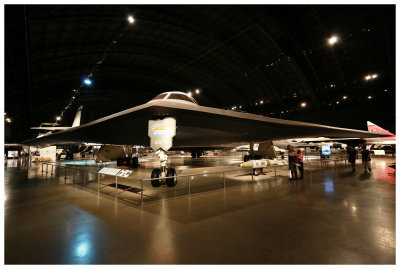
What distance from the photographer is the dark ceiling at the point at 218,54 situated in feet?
51.0

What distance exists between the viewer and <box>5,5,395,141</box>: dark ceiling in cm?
1553

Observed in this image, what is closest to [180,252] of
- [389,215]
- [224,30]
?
[389,215]

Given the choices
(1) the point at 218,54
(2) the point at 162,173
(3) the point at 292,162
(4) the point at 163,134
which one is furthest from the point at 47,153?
(3) the point at 292,162

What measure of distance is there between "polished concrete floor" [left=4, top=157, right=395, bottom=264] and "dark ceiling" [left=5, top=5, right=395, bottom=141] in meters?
16.0

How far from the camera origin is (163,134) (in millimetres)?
4777

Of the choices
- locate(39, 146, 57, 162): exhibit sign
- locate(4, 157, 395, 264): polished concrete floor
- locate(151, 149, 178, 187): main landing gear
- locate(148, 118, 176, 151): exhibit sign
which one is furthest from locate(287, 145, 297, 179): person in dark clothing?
locate(39, 146, 57, 162): exhibit sign

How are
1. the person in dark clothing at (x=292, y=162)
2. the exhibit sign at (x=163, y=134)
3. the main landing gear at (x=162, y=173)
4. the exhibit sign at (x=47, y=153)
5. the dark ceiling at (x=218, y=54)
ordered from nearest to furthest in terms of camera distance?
the exhibit sign at (x=163, y=134)
the main landing gear at (x=162, y=173)
the person in dark clothing at (x=292, y=162)
the dark ceiling at (x=218, y=54)
the exhibit sign at (x=47, y=153)

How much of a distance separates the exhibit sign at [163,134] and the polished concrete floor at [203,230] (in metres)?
1.41

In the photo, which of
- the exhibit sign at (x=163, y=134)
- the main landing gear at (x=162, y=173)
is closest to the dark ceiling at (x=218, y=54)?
the exhibit sign at (x=163, y=134)

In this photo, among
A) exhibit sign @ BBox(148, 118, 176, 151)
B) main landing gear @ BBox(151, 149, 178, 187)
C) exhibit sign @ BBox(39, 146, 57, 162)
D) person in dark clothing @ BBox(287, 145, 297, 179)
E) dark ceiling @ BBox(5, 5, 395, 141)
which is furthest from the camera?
exhibit sign @ BBox(39, 146, 57, 162)

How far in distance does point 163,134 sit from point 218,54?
19872mm

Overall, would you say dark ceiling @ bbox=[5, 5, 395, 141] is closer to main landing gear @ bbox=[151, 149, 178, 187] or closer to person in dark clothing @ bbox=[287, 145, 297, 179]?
person in dark clothing @ bbox=[287, 145, 297, 179]

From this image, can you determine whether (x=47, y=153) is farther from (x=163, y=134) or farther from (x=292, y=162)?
(x=292, y=162)

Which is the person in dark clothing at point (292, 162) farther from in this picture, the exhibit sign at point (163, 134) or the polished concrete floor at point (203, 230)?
the exhibit sign at point (163, 134)
